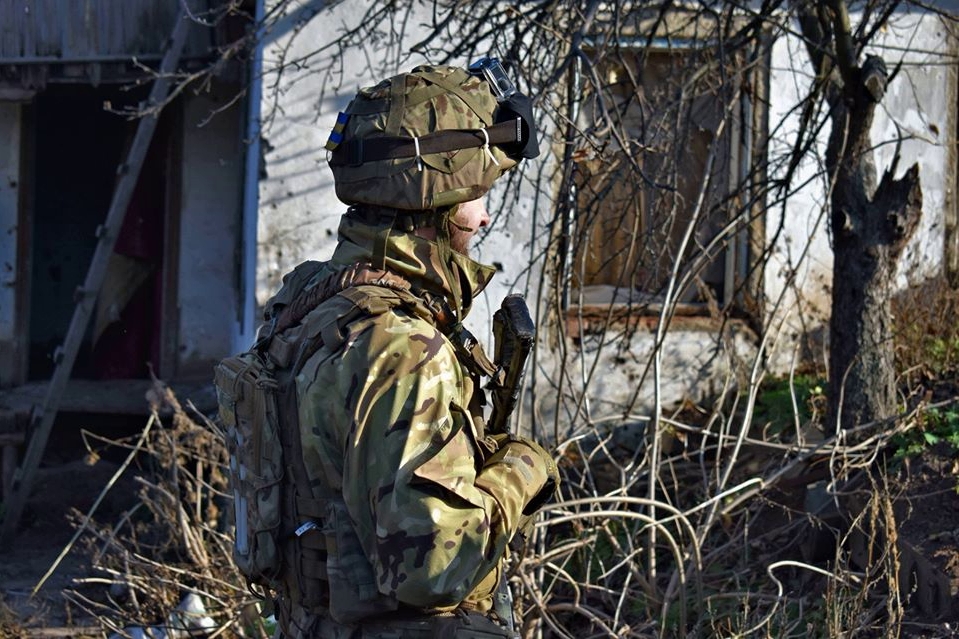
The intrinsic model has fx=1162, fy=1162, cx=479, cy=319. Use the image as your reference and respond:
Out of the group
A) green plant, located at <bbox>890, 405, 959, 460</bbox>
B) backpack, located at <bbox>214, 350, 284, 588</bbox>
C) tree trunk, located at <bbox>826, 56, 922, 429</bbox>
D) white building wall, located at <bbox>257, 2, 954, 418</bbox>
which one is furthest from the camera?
white building wall, located at <bbox>257, 2, 954, 418</bbox>

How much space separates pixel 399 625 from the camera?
229 centimetres

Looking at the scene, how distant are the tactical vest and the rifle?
0.22 feet

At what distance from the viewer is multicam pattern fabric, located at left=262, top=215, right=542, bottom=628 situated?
2113 mm

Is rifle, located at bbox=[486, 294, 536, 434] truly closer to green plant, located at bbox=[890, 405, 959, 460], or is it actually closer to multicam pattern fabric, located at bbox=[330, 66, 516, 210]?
multicam pattern fabric, located at bbox=[330, 66, 516, 210]

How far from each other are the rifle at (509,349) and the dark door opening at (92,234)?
5.57m

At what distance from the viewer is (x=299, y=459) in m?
2.33

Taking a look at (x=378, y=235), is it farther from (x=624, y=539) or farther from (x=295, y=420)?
(x=624, y=539)

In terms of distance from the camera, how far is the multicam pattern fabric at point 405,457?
211cm

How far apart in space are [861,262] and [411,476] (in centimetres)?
347

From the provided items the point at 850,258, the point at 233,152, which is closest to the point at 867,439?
the point at 850,258

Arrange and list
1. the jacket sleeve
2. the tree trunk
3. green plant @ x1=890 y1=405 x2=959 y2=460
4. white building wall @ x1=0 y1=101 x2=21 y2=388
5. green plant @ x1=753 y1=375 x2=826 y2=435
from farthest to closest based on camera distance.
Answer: white building wall @ x1=0 y1=101 x2=21 y2=388 < green plant @ x1=753 y1=375 x2=826 y2=435 < the tree trunk < green plant @ x1=890 y1=405 x2=959 y2=460 < the jacket sleeve

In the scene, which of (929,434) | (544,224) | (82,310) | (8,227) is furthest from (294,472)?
(8,227)

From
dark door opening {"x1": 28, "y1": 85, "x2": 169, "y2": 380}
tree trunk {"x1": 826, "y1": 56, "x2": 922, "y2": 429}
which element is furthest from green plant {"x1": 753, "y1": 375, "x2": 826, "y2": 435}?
dark door opening {"x1": 28, "y1": 85, "x2": 169, "y2": 380}

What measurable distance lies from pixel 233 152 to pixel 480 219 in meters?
5.30
